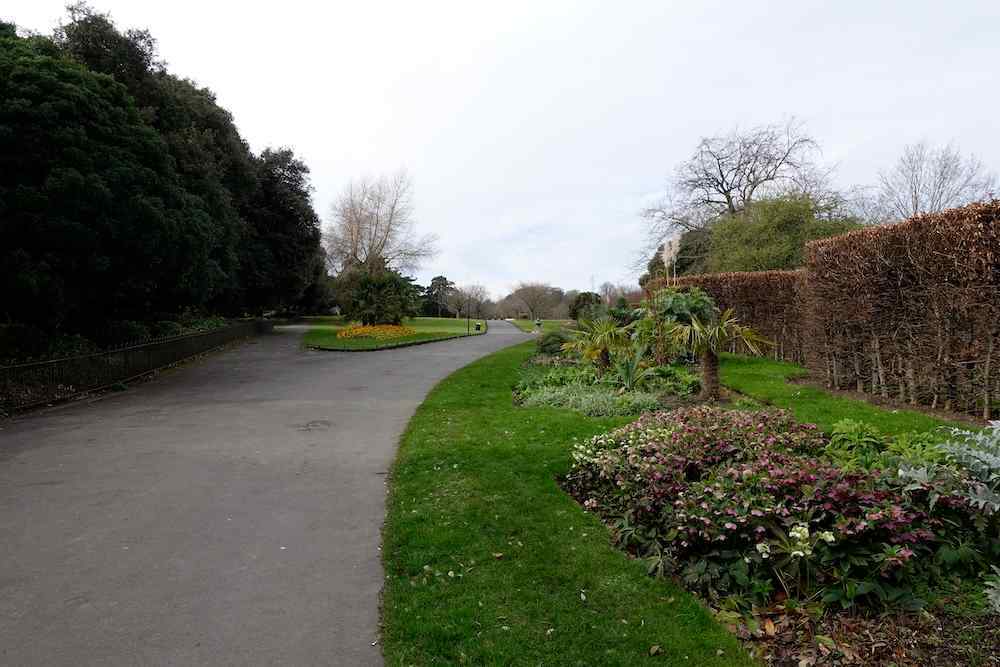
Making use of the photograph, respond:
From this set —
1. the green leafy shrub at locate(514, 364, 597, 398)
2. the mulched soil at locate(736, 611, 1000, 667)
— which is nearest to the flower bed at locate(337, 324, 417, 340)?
the green leafy shrub at locate(514, 364, 597, 398)

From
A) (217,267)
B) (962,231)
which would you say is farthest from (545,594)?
(217,267)

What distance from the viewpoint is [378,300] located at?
32.9 metres

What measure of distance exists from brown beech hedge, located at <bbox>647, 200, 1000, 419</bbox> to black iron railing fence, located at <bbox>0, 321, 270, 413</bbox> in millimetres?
14079

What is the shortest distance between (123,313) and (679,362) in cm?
1656

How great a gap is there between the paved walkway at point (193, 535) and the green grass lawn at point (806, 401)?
5687mm

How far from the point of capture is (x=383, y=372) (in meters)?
15.5

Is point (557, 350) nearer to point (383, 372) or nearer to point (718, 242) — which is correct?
point (383, 372)

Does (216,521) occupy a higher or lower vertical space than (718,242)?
lower

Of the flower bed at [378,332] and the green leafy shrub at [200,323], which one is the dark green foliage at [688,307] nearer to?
the flower bed at [378,332]

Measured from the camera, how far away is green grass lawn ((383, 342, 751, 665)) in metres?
2.86

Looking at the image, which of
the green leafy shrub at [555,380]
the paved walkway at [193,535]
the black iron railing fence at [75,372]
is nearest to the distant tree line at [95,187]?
the black iron railing fence at [75,372]

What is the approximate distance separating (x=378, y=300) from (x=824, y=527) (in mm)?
30991

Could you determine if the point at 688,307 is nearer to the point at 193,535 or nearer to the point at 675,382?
the point at 675,382

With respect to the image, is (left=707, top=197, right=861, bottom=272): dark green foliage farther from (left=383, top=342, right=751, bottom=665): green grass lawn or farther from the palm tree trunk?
(left=383, top=342, right=751, bottom=665): green grass lawn
